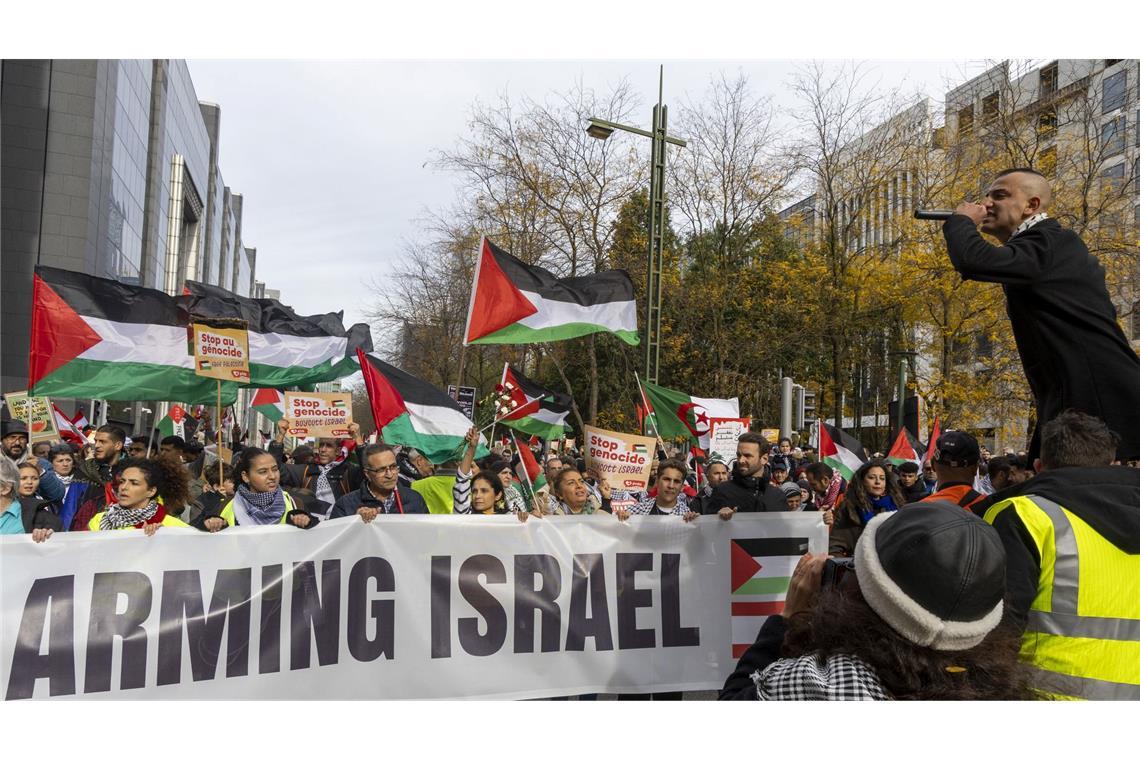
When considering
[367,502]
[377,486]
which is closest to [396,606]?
[367,502]

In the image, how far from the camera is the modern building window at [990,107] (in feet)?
66.4

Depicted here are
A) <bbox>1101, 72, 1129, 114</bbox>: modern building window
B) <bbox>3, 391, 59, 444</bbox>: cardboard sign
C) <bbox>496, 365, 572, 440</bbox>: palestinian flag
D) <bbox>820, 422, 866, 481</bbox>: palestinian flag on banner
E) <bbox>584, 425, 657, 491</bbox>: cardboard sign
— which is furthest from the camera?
<bbox>1101, 72, 1129, 114</bbox>: modern building window

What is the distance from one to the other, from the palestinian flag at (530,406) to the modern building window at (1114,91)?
46.9ft

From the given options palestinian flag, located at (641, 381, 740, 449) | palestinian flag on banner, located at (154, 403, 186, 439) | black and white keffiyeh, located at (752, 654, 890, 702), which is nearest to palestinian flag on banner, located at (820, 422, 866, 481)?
palestinian flag, located at (641, 381, 740, 449)

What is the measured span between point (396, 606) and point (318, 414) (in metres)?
9.63

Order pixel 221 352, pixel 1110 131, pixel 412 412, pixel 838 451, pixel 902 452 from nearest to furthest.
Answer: pixel 221 352, pixel 412 412, pixel 838 451, pixel 902 452, pixel 1110 131

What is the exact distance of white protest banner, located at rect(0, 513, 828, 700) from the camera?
15.4 ft

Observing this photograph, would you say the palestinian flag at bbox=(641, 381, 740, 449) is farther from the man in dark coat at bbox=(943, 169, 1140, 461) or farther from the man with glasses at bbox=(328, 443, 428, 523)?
the man in dark coat at bbox=(943, 169, 1140, 461)

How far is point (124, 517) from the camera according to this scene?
5.43 m

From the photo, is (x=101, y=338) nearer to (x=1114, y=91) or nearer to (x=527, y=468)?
(x=527, y=468)

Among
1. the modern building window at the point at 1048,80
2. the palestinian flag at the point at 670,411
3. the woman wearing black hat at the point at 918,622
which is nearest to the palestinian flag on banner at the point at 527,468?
the palestinian flag at the point at 670,411

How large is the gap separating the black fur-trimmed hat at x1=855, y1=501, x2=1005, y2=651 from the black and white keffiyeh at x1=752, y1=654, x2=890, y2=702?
0.36 ft

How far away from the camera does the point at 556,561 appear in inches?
222

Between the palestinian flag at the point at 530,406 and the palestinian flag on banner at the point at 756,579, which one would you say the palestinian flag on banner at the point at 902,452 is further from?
the palestinian flag on banner at the point at 756,579
